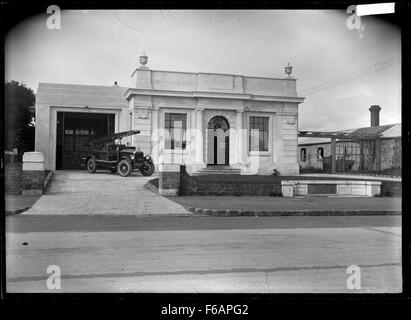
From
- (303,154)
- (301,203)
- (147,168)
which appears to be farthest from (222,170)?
(301,203)

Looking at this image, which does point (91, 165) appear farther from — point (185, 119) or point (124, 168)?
point (185, 119)

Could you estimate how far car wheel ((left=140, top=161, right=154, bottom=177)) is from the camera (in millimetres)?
3311

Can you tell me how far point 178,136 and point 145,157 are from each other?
393 millimetres

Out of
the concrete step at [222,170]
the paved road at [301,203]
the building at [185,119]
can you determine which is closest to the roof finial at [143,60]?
the building at [185,119]

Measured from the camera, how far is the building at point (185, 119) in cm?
296

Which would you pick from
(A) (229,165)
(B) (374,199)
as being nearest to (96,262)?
(A) (229,165)

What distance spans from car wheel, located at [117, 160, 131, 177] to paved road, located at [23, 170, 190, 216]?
42 mm

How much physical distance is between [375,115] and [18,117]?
84.1 inches

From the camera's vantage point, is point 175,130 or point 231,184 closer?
point 175,130

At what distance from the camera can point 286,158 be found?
3303 mm

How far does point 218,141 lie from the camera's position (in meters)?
3.10

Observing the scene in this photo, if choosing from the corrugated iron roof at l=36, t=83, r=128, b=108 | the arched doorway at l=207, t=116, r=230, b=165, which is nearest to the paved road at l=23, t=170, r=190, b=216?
the corrugated iron roof at l=36, t=83, r=128, b=108

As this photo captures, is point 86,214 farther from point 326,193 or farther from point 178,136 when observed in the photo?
point 326,193
